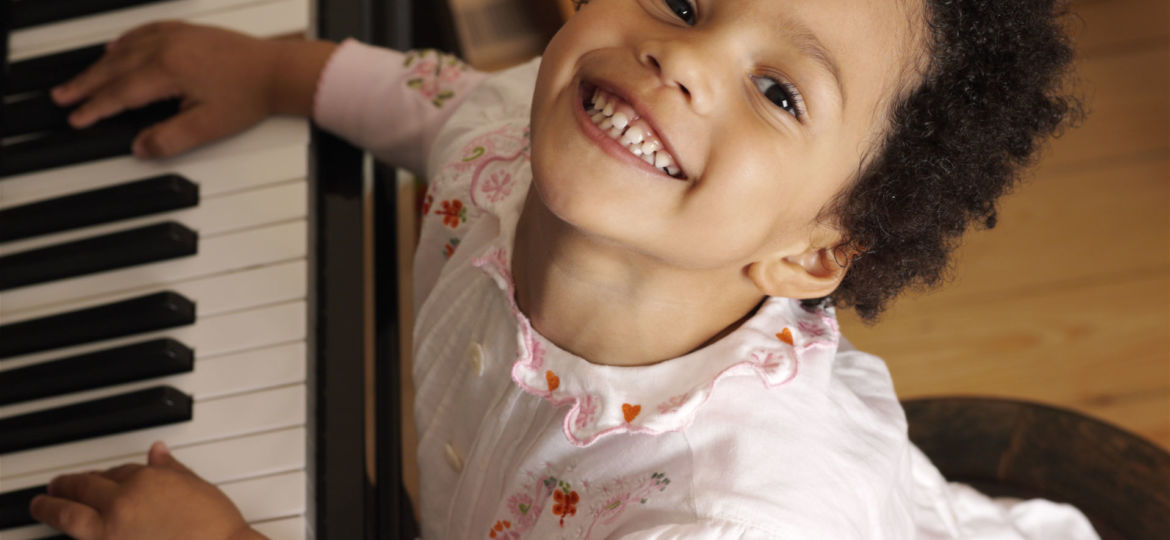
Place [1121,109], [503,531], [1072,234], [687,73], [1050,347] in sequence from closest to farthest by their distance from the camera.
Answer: [687,73] → [503,531] → [1050,347] → [1072,234] → [1121,109]

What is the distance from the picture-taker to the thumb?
0.93 m

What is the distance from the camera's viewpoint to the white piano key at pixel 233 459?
93cm

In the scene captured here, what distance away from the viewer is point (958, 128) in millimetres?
859

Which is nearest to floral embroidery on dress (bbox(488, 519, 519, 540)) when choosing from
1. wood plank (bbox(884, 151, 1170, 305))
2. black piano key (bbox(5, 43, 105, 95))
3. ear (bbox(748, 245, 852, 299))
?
ear (bbox(748, 245, 852, 299))

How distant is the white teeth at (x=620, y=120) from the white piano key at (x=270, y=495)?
1.37ft

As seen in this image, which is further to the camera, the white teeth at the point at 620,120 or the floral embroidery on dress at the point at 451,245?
the floral embroidery on dress at the point at 451,245

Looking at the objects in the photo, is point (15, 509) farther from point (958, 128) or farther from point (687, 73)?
point (958, 128)

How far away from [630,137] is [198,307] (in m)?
0.49

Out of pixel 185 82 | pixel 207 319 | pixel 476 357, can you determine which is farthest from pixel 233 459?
pixel 185 82

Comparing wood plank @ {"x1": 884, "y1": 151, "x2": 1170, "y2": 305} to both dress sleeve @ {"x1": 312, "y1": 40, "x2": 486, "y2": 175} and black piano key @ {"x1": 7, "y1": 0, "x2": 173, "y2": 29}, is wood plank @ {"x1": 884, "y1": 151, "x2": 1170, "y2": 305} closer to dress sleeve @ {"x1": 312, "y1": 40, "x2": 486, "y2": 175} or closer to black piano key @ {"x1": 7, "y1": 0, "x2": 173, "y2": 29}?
dress sleeve @ {"x1": 312, "y1": 40, "x2": 486, "y2": 175}

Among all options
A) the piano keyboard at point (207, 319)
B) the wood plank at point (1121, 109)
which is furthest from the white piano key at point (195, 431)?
the wood plank at point (1121, 109)

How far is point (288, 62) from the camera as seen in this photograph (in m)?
1.14

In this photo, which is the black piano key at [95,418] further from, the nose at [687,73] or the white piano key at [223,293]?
the nose at [687,73]

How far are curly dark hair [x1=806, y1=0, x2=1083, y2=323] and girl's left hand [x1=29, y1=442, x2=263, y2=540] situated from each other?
0.62 metres
